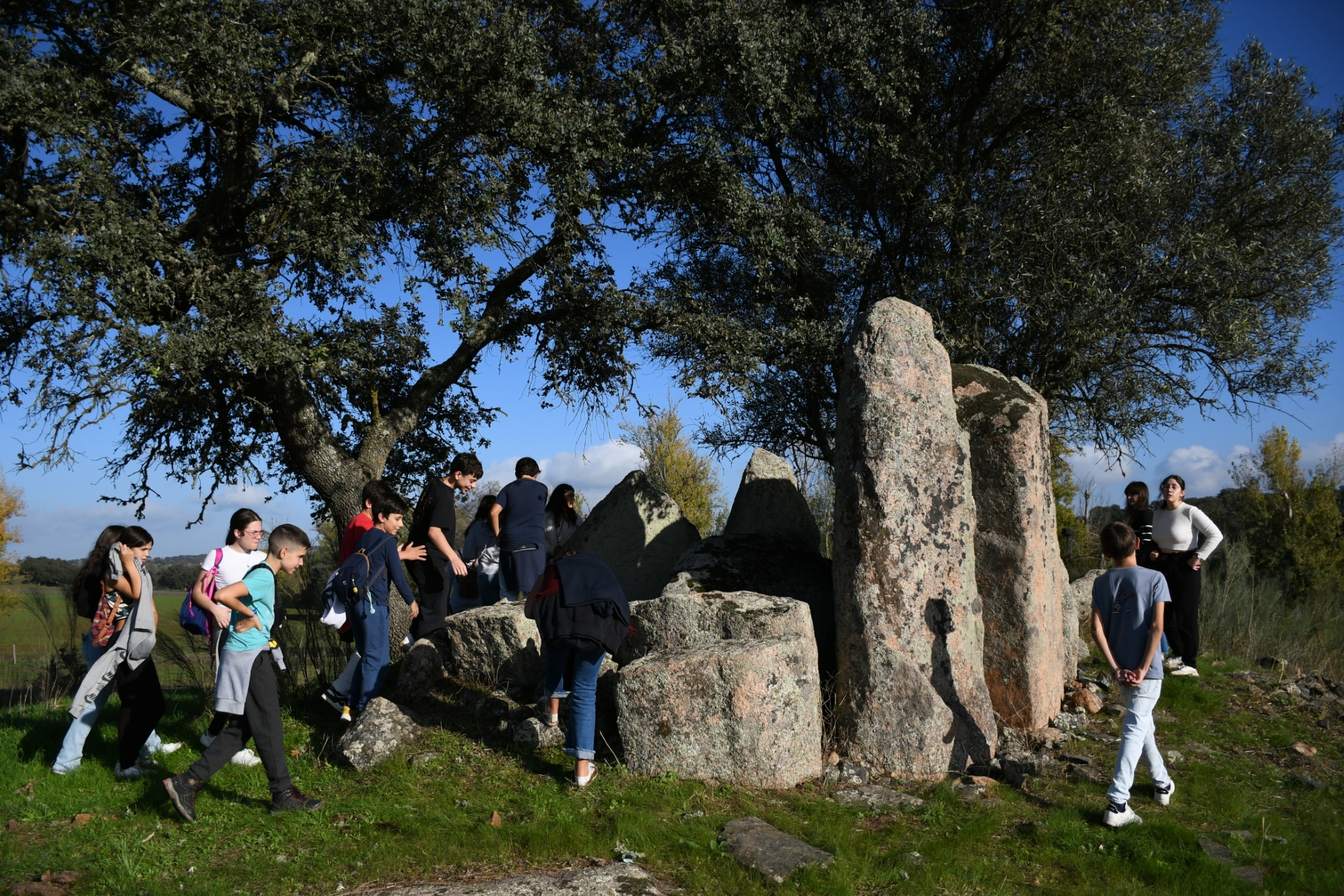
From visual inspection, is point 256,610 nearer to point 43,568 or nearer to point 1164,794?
point 1164,794

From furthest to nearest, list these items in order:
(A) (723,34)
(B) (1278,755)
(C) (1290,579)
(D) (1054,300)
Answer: (C) (1290,579) → (D) (1054,300) → (A) (723,34) → (B) (1278,755)

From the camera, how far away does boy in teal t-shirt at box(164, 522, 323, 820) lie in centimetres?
573

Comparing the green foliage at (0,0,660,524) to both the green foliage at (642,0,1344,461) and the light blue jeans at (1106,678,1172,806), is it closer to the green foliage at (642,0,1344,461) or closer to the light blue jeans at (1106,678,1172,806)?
the green foliage at (642,0,1344,461)

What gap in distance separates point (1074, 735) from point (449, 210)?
8553mm

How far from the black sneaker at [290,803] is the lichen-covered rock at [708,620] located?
8.00ft

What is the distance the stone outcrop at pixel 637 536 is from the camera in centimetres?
1078

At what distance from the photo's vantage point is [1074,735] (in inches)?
313

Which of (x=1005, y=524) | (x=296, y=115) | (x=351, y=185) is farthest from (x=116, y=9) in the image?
(x=1005, y=524)

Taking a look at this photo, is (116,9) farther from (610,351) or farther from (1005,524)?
(1005,524)

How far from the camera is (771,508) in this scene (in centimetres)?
1055

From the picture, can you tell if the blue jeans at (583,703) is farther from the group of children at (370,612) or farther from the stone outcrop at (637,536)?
the stone outcrop at (637,536)

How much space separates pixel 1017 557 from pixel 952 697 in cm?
159

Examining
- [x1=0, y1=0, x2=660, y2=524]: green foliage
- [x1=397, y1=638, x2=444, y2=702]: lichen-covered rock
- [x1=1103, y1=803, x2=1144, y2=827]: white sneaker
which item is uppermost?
[x1=0, y1=0, x2=660, y2=524]: green foliage

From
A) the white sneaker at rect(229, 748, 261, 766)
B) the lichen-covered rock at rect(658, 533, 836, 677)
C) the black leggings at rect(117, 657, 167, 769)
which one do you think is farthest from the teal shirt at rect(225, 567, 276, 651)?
the lichen-covered rock at rect(658, 533, 836, 677)
